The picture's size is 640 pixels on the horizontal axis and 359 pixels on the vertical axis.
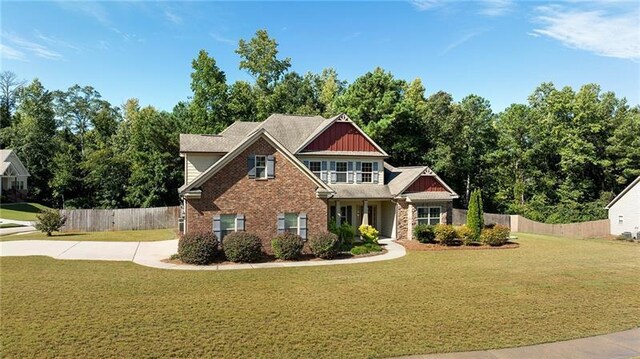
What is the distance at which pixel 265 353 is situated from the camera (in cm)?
897

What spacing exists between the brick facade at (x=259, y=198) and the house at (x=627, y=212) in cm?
2823

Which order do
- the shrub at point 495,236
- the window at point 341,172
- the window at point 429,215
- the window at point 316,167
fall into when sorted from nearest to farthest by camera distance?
the shrub at point 495,236, the window at point 429,215, the window at point 316,167, the window at point 341,172

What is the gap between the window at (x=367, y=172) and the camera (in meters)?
31.5

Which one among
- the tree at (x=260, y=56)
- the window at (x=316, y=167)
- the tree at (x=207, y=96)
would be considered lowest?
the window at (x=316, y=167)

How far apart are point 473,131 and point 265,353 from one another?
4623cm

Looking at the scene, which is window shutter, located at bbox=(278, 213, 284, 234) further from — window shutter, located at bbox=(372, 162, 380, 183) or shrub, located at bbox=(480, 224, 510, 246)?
shrub, located at bbox=(480, 224, 510, 246)

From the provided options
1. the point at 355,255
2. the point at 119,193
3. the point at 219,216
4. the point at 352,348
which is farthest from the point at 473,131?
the point at 352,348

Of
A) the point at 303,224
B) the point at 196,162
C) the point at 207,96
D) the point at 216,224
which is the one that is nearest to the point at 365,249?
the point at 303,224

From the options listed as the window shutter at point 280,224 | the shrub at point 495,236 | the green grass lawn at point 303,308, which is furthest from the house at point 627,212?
the window shutter at point 280,224

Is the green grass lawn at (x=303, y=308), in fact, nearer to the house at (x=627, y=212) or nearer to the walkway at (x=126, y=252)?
the walkway at (x=126, y=252)

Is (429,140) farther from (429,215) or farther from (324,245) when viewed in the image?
(324,245)

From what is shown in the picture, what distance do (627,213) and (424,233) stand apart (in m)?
21.0

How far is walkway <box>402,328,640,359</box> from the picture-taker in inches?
354

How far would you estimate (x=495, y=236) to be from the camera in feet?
90.3
